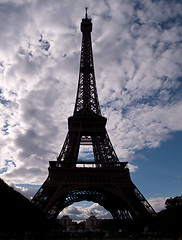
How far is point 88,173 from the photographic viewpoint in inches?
1777

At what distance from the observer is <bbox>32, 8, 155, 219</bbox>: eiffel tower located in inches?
1646

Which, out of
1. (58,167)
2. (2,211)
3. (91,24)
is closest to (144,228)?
(58,167)

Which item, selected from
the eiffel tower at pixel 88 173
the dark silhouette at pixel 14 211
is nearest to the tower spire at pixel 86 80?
the eiffel tower at pixel 88 173

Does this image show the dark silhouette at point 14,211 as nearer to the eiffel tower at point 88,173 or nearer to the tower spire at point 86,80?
the eiffel tower at point 88,173

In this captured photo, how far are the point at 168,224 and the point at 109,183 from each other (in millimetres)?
15617

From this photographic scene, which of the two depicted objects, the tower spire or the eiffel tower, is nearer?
the eiffel tower

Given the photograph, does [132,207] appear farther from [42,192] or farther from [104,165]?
[42,192]

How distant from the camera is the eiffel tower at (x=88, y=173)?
137 ft

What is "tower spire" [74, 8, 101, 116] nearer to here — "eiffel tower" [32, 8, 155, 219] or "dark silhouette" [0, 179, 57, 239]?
"eiffel tower" [32, 8, 155, 219]

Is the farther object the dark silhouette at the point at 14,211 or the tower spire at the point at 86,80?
the tower spire at the point at 86,80

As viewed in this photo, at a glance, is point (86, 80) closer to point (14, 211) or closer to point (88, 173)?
point (88, 173)

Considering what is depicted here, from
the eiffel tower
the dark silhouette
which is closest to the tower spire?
the eiffel tower

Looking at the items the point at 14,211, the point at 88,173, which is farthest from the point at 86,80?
the point at 14,211

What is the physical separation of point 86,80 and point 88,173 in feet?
90.9
